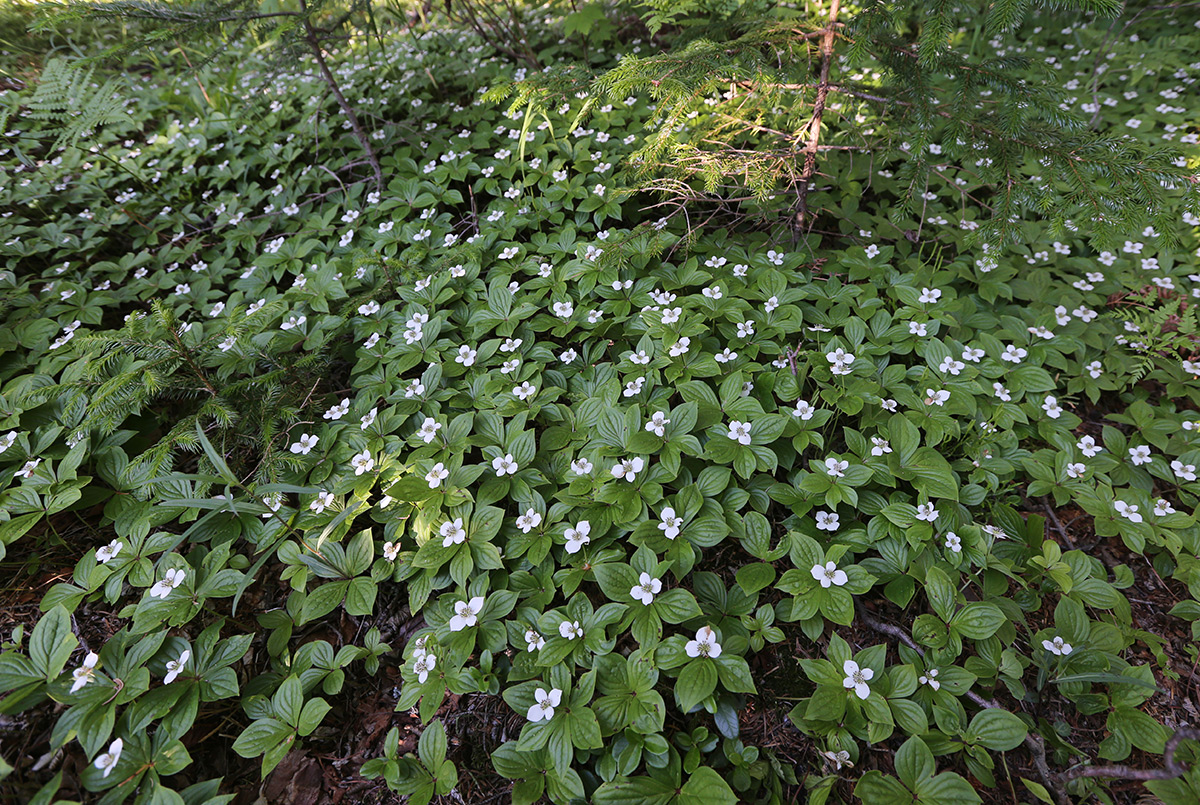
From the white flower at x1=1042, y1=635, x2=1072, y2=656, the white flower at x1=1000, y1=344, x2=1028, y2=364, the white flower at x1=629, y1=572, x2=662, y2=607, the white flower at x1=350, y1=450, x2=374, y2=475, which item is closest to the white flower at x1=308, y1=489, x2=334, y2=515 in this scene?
the white flower at x1=350, y1=450, x2=374, y2=475

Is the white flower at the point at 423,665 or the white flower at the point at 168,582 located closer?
the white flower at the point at 423,665

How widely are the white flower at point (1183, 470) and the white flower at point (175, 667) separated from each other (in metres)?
4.49

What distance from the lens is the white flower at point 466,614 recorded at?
6.80 feet

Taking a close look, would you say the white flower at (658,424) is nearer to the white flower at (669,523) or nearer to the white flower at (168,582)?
the white flower at (669,523)

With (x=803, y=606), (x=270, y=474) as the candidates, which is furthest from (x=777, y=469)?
(x=270, y=474)

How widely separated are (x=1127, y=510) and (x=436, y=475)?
315 cm

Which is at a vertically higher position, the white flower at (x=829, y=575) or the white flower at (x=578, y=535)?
the white flower at (x=578, y=535)

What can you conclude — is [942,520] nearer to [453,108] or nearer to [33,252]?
[453,108]

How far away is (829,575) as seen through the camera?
6.93 feet

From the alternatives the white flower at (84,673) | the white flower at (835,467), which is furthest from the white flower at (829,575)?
the white flower at (84,673)

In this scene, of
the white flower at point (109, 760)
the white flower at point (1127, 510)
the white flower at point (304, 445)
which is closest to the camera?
the white flower at point (109, 760)

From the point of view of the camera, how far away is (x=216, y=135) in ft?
16.8

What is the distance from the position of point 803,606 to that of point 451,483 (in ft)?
5.15

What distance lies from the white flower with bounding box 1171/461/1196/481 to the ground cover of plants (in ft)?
0.24
